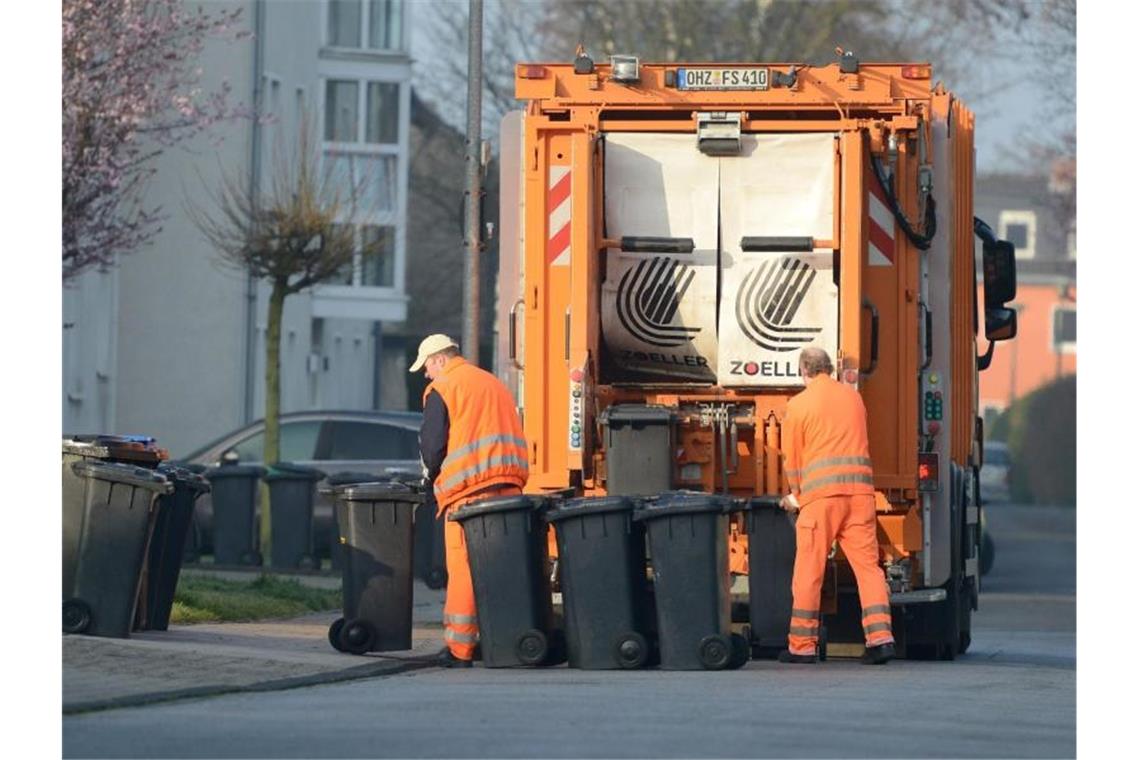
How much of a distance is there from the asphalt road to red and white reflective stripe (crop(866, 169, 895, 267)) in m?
2.02

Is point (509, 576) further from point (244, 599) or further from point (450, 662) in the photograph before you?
point (244, 599)

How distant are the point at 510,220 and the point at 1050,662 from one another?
13.1 feet

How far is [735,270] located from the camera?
13180 millimetres

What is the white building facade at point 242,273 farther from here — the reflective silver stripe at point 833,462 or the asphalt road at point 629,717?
the asphalt road at point 629,717

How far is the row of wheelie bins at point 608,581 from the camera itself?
39.7ft

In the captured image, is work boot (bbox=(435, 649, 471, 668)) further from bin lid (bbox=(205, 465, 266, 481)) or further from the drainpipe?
the drainpipe

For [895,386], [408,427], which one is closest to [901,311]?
[895,386]

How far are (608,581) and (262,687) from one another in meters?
1.85

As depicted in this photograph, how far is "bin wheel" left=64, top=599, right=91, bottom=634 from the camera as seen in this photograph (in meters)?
12.6

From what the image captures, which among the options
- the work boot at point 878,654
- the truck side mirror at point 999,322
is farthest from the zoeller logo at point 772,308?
the truck side mirror at point 999,322

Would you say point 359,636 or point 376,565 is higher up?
point 376,565

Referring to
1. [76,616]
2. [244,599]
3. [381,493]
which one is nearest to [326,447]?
[244,599]

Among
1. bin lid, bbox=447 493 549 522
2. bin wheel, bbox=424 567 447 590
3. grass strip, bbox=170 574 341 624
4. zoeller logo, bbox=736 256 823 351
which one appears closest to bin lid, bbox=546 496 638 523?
bin lid, bbox=447 493 549 522

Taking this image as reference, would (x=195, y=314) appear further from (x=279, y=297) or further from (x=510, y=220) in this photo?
(x=510, y=220)
